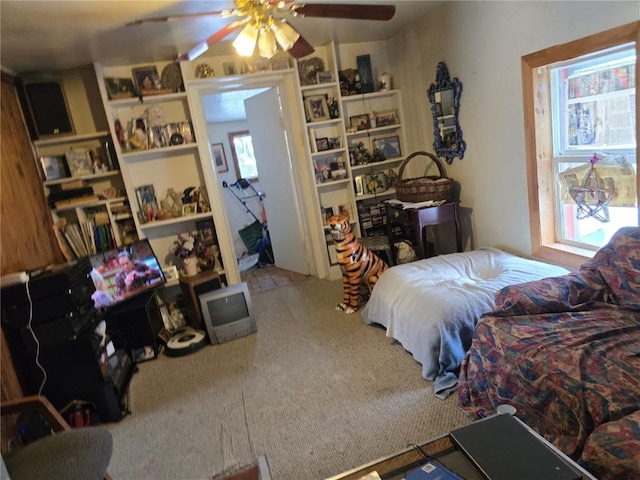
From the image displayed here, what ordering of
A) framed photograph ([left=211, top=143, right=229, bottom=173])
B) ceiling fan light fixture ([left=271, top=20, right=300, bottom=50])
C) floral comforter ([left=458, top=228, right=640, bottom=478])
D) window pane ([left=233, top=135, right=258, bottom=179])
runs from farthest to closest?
window pane ([left=233, top=135, right=258, bottom=179]), framed photograph ([left=211, top=143, right=229, bottom=173]), ceiling fan light fixture ([left=271, top=20, right=300, bottom=50]), floral comforter ([left=458, top=228, right=640, bottom=478])

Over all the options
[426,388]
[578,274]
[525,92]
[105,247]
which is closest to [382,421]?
[426,388]

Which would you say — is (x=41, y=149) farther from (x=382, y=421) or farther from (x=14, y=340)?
(x=382, y=421)

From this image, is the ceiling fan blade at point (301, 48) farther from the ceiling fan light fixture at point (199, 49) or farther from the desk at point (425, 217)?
the desk at point (425, 217)

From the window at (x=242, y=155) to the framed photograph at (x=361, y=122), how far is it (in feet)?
7.62

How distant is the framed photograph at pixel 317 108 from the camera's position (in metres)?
3.90

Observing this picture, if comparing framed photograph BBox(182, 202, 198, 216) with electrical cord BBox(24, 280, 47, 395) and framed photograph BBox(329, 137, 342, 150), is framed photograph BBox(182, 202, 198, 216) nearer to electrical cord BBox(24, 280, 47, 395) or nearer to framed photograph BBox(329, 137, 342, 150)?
framed photograph BBox(329, 137, 342, 150)

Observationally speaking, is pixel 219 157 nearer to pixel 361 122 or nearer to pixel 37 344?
pixel 361 122

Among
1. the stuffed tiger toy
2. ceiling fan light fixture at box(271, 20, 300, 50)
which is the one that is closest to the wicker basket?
the stuffed tiger toy

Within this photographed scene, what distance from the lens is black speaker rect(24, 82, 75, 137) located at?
322 cm

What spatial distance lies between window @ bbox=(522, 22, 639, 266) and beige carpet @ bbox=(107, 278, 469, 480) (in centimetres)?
134

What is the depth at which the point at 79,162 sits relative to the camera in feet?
11.2

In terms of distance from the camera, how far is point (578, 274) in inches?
83.2

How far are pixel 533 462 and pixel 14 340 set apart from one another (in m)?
2.46

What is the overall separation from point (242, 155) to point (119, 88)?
2.73 m
